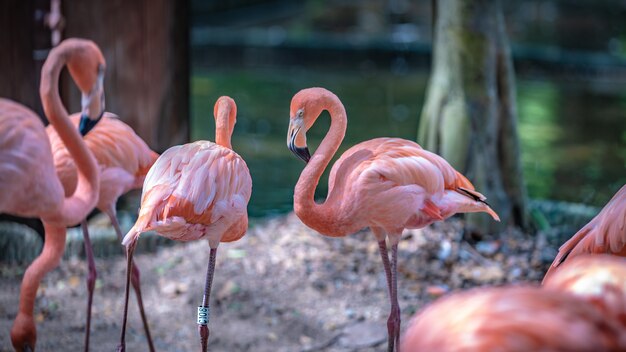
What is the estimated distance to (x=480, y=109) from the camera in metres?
4.72

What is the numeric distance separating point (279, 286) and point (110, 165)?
112cm

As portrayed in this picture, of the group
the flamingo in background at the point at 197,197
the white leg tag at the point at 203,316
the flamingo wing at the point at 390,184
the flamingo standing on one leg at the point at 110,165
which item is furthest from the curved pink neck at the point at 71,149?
the flamingo wing at the point at 390,184

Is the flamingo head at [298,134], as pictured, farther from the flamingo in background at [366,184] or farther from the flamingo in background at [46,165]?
the flamingo in background at [46,165]

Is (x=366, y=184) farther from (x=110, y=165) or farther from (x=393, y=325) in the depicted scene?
(x=110, y=165)

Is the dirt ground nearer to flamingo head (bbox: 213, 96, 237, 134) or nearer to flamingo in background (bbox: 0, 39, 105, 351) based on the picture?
flamingo in background (bbox: 0, 39, 105, 351)

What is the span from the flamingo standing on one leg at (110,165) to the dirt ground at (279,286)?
0.48 m

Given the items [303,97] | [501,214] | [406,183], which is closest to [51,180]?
[303,97]

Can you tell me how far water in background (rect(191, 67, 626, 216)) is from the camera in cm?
668

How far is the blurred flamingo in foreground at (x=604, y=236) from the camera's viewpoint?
2.79m

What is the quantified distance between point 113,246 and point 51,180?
4.96ft

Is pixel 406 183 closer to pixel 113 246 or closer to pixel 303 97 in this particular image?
pixel 303 97

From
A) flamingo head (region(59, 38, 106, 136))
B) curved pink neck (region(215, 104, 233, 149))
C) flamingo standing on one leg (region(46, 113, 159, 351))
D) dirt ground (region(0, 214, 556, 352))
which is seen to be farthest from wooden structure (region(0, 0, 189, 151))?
curved pink neck (region(215, 104, 233, 149))

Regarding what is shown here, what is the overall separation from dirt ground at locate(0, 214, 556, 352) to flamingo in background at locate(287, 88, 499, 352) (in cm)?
87

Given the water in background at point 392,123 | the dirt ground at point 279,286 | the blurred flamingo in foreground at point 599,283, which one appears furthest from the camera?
the water in background at point 392,123
